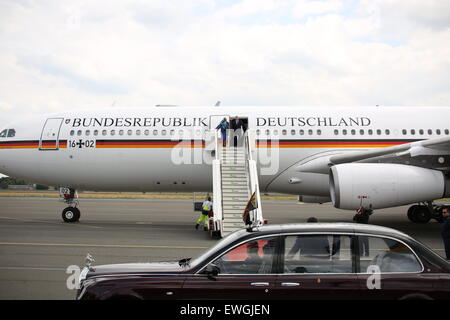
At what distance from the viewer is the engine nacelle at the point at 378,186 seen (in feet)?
50.6

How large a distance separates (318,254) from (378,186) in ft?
33.4

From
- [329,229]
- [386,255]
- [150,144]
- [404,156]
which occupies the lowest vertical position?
[386,255]

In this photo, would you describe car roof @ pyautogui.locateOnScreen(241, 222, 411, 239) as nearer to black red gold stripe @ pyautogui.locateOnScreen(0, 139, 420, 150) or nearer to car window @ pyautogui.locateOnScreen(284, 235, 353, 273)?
car window @ pyautogui.locateOnScreen(284, 235, 353, 273)

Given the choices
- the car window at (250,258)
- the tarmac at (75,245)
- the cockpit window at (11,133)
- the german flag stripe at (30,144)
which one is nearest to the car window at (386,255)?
the car window at (250,258)

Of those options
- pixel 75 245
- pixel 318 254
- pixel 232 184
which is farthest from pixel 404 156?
pixel 318 254

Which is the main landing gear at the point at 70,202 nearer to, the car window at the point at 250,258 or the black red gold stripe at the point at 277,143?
the black red gold stripe at the point at 277,143

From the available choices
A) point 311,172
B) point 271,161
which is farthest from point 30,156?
point 311,172

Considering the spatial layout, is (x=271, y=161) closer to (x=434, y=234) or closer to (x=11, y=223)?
(x=434, y=234)

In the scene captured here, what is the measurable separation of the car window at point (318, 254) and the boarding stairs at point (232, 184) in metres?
7.55

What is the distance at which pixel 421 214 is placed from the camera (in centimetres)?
2091

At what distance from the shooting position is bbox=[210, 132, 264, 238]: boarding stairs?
14.8 m

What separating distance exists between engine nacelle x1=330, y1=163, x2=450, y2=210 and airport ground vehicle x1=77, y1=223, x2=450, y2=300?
9570 mm

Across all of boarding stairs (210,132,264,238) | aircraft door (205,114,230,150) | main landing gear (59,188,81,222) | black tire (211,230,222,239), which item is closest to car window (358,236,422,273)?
boarding stairs (210,132,264,238)

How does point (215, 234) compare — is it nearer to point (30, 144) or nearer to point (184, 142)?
point (184, 142)
